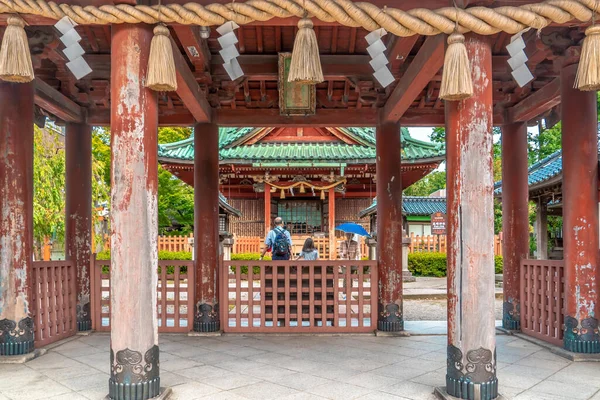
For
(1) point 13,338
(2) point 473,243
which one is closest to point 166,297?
(1) point 13,338

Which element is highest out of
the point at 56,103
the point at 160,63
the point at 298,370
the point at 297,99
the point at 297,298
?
the point at 297,99

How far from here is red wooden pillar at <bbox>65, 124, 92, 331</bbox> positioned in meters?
6.64

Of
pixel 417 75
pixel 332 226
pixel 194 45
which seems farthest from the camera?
pixel 332 226

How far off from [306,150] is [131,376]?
11374 mm

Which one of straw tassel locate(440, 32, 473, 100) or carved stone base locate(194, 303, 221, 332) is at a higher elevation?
straw tassel locate(440, 32, 473, 100)

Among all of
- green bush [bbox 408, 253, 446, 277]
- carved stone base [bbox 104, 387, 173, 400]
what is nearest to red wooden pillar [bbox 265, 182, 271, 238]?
green bush [bbox 408, 253, 446, 277]

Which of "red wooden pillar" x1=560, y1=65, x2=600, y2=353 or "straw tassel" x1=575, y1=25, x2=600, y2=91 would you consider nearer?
"straw tassel" x1=575, y1=25, x2=600, y2=91

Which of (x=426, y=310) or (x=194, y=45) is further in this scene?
(x=426, y=310)

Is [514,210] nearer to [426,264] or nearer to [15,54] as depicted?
[15,54]

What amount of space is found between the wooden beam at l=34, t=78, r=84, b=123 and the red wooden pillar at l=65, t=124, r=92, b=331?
20 cm

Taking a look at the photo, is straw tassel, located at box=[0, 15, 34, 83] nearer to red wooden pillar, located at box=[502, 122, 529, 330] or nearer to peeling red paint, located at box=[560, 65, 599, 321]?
peeling red paint, located at box=[560, 65, 599, 321]

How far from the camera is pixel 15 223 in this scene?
195 inches

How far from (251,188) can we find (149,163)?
13643mm

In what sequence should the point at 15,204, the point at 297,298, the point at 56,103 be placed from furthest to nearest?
the point at 297,298
the point at 56,103
the point at 15,204
